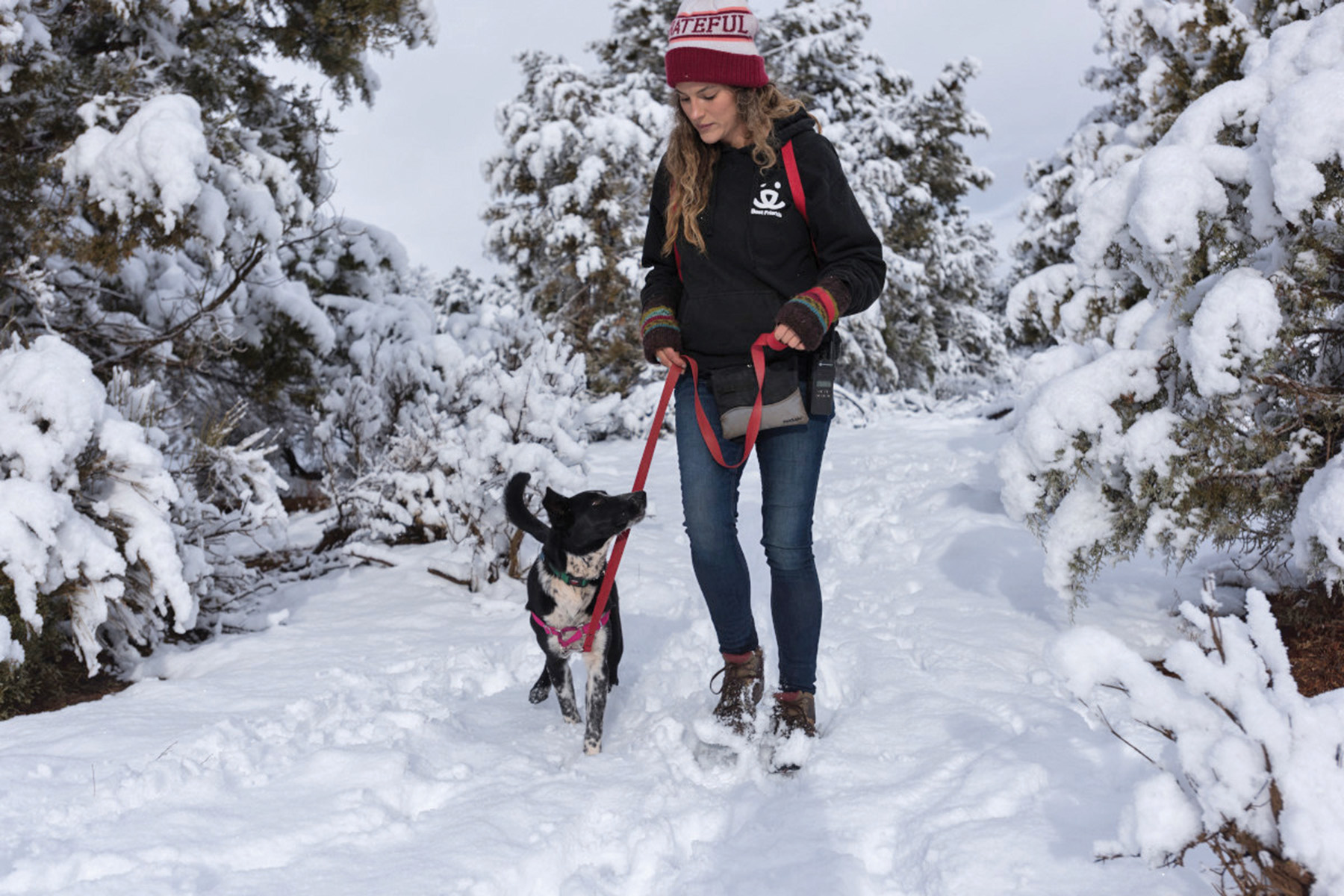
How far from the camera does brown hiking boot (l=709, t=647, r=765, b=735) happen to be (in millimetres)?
3076

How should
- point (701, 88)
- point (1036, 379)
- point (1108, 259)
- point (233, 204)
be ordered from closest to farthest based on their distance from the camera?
point (701, 88) → point (1108, 259) → point (1036, 379) → point (233, 204)

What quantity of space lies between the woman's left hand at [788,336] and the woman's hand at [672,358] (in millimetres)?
443

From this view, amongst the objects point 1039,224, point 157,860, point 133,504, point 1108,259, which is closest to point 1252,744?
point 157,860

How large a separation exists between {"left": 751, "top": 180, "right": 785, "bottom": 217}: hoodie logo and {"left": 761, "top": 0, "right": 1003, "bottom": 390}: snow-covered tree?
13.1 meters

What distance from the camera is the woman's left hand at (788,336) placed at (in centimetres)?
260

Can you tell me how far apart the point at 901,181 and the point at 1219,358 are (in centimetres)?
1485

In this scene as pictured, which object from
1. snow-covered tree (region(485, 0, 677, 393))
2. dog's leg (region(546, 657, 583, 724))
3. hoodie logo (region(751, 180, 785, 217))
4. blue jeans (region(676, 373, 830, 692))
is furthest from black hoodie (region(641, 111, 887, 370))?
snow-covered tree (region(485, 0, 677, 393))

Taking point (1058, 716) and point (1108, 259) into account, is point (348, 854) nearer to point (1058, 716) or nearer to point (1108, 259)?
point (1058, 716)

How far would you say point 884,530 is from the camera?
6402mm

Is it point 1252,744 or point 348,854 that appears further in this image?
point 348,854

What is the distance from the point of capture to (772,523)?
2932 millimetres

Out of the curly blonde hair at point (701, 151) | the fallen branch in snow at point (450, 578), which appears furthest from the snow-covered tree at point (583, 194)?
the curly blonde hair at point (701, 151)

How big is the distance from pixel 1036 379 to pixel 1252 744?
3.15 metres

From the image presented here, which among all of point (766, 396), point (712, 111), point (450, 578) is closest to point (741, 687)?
point (766, 396)
